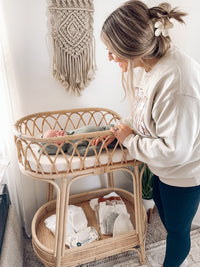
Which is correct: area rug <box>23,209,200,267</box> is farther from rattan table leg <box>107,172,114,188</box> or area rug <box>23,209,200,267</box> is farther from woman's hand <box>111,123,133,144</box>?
woman's hand <box>111,123,133,144</box>

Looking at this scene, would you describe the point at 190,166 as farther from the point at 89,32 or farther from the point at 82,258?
the point at 89,32

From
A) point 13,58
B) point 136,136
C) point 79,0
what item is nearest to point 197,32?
point 79,0

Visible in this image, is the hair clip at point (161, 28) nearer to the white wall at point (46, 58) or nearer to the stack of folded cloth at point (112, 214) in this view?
the white wall at point (46, 58)

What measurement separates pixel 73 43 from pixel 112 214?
39.4 inches

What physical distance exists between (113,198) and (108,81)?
2.45 ft

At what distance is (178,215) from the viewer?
103 cm

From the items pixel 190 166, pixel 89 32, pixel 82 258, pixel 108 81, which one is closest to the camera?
pixel 190 166

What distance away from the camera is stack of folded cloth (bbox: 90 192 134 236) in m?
1.34

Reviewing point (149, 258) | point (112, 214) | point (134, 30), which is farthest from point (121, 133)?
point (149, 258)

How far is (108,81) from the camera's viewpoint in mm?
1516

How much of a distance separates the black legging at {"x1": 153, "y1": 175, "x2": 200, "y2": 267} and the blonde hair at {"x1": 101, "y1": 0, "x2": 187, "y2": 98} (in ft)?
1.86

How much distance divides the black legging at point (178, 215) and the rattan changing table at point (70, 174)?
192 mm

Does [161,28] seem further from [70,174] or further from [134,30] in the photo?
[70,174]

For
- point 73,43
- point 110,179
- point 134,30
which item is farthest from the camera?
point 110,179
